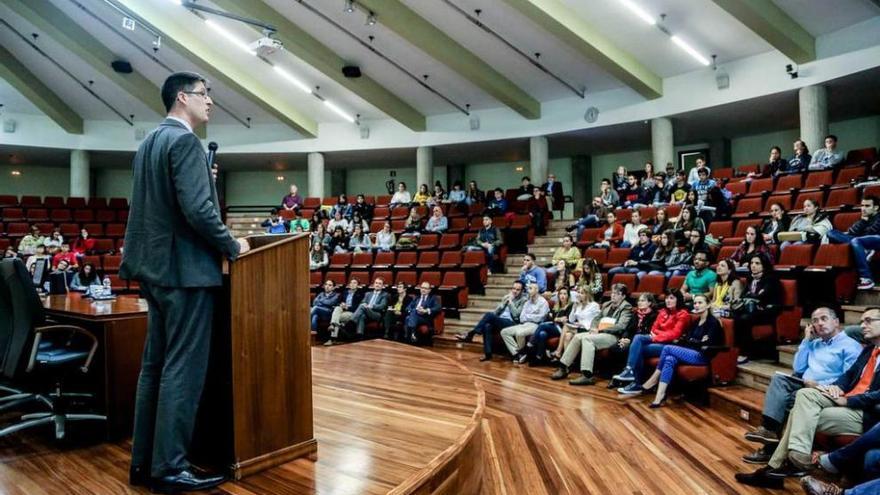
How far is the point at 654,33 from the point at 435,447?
7.49 m

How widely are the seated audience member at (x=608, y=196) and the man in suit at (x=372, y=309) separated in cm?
355

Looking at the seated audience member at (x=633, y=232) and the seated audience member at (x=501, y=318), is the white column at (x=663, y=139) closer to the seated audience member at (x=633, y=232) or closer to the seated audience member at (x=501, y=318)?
the seated audience member at (x=633, y=232)

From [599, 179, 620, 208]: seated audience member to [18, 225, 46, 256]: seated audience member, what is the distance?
848 centimetres

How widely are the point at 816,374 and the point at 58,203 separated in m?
12.4

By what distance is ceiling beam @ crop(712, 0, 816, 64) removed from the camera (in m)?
6.54

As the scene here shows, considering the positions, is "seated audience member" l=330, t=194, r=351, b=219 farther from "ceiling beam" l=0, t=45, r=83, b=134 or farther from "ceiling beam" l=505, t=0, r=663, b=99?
"ceiling beam" l=0, t=45, r=83, b=134

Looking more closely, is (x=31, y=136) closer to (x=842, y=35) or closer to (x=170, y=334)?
(x=170, y=334)

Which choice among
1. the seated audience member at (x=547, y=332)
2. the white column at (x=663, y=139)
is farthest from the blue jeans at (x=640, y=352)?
the white column at (x=663, y=139)

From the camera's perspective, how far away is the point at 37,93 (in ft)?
34.9

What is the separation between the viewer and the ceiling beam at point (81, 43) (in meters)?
8.87

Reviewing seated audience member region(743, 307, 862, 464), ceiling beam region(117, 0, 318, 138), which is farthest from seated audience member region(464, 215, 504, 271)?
ceiling beam region(117, 0, 318, 138)

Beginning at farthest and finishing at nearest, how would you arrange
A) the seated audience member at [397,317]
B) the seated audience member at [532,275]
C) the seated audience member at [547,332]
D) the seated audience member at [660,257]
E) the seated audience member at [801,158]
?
1. the seated audience member at [801,158]
2. the seated audience member at [397,317]
3. the seated audience member at [532,275]
4. the seated audience member at [660,257]
5. the seated audience member at [547,332]

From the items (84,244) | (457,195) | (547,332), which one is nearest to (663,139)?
(457,195)

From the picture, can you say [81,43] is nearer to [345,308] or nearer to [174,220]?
[345,308]
